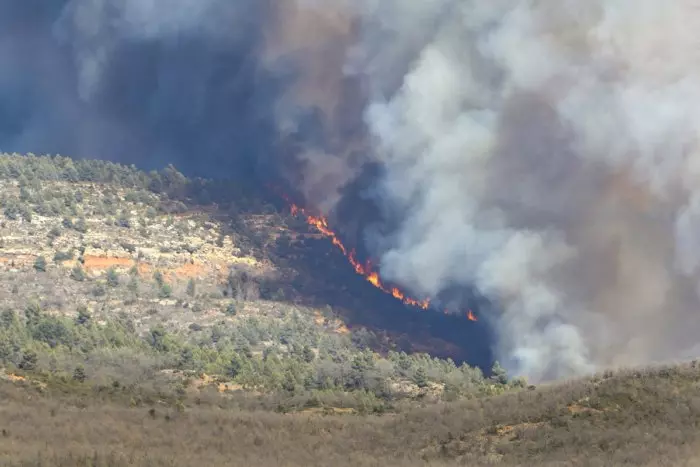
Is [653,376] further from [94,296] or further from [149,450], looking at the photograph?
[94,296]

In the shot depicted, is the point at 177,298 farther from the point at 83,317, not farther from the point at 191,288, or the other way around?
the point at 83,317

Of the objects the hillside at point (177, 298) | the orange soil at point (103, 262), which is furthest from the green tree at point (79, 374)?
the orange soil at point (103, 262)

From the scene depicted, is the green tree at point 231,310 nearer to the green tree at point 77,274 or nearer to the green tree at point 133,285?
the green tree at point 133,285

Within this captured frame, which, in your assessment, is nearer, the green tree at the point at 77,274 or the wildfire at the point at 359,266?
the green tree at the point at 77,274

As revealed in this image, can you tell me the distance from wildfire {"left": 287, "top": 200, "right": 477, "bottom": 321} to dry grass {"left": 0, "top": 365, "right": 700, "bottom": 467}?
315ft

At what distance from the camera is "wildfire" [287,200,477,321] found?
507 feet

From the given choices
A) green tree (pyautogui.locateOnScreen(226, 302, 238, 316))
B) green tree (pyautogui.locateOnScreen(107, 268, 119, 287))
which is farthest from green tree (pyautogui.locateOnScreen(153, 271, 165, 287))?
green tree (pyautogui.locateOnScreen(226, 302, 238, 316))

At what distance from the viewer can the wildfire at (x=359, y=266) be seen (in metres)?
155

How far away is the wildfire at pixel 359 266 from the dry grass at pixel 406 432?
95.9 metres

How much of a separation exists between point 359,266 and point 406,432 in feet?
424

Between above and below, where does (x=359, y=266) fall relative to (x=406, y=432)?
above

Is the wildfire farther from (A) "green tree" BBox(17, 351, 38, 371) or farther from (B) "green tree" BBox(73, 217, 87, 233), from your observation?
(A) "green tree" BBox(17, 351, 38, 371)

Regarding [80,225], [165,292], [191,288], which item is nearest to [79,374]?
[165,292]

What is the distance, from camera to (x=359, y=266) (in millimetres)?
175875
